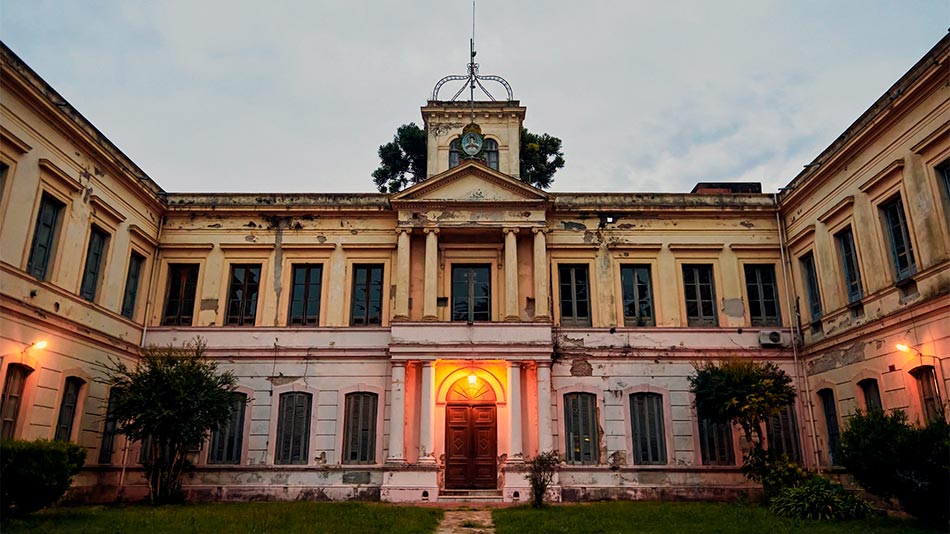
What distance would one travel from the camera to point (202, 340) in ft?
57.9

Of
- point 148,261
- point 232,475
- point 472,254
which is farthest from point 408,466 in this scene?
point 148,261

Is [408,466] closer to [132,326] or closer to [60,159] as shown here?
[132,326]

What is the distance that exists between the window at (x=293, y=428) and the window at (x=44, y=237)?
6296mm

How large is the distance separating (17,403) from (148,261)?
5.67 m

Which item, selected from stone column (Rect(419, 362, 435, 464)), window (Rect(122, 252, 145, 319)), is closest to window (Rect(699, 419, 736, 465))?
stone column (Rect(419, 362, 435, 464))

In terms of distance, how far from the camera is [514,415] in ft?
53.1

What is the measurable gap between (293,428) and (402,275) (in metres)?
4.84

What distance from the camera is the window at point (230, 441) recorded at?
55.1 ft

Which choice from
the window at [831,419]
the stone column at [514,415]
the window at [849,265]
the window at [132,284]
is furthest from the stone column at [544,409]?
the window at [132,284]

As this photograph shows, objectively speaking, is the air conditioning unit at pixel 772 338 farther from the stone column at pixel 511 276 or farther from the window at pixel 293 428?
the window at pixel 293 428

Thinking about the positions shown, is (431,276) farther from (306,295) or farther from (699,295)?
(699,295)

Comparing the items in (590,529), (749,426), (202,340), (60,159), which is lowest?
(590,529)

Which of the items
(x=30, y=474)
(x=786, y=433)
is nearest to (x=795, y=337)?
(x=786, y=433)

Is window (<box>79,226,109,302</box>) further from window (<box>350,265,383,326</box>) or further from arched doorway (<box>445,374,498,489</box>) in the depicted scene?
arched doorway (<box>445,374,498,489</box>)
